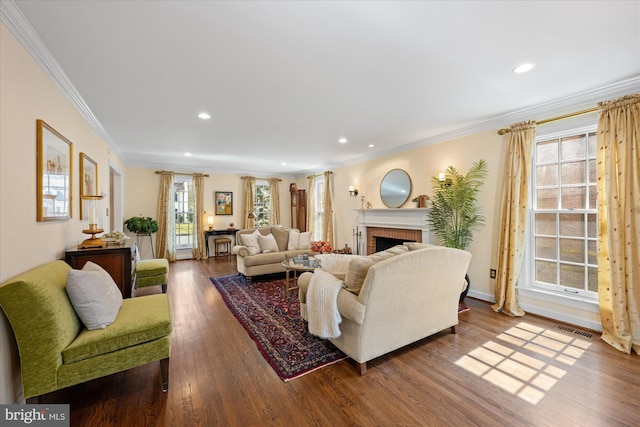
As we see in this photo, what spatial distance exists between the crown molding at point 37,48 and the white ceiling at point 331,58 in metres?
0.05

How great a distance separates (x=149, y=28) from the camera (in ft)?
5.81

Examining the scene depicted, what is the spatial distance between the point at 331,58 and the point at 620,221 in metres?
3.22

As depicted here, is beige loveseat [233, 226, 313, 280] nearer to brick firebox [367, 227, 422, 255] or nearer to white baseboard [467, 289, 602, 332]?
brick firebox [367, 227, 422, 255]

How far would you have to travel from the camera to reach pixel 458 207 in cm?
384

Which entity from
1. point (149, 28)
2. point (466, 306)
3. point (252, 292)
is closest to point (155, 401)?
point (252, 292)

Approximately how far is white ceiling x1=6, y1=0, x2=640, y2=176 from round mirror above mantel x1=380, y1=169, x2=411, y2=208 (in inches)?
49.3

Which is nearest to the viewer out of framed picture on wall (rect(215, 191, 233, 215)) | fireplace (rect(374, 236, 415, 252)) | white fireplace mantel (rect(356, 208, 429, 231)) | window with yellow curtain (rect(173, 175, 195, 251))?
white fireplace mantel (rect(356, 208, 429, 231))

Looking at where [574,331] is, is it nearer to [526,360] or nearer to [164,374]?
[526,360]

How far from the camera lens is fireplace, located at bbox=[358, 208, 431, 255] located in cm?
438

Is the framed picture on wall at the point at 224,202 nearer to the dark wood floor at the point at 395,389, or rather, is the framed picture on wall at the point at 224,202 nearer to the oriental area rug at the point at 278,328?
the oriental area rug at the point at 278,328

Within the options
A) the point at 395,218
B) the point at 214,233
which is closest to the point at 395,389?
the point at 395,218

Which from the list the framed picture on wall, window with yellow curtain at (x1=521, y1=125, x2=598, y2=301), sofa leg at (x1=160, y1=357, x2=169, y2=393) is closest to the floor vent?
window with yellow curtain at (x1=521, y1=125, x2=598, y2=301)

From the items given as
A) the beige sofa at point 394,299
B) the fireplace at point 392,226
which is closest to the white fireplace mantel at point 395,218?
the fireplace at point 392,226

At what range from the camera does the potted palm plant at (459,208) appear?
373 centimetres
